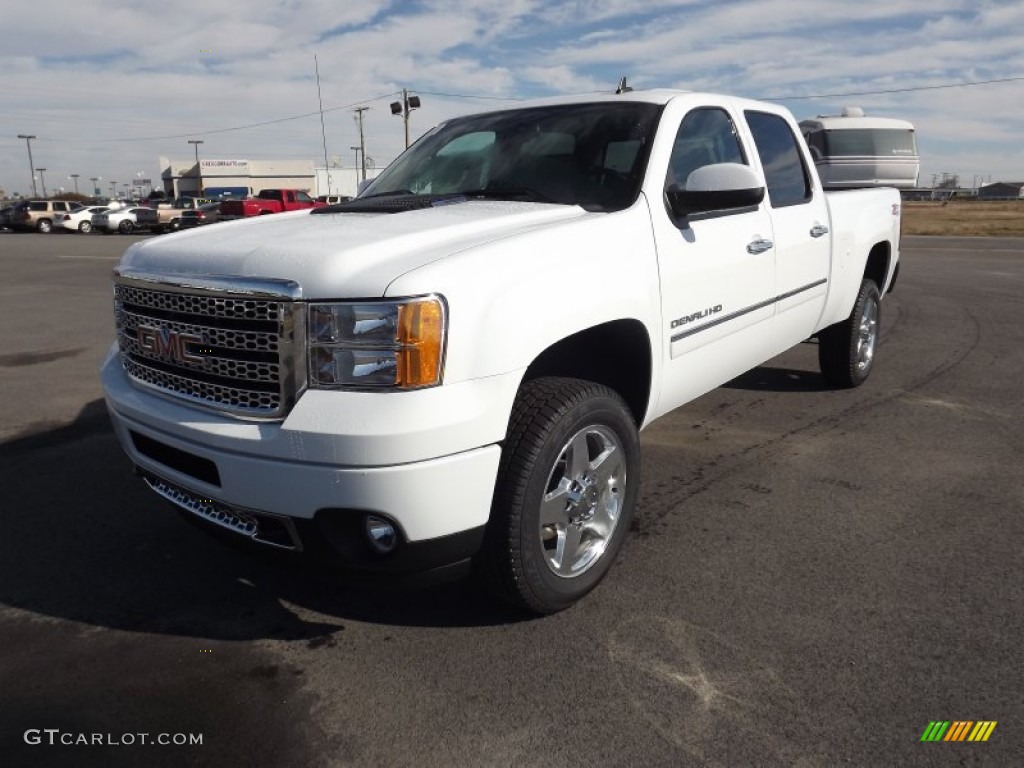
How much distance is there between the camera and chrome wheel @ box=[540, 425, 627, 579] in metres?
2.87

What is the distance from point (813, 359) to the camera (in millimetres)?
7234

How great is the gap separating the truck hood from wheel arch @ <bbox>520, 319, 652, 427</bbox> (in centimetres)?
46

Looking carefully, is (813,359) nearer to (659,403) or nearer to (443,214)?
(659,403)

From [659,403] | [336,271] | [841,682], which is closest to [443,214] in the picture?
[336,271]

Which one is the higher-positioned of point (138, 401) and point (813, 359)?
point (138, 401)

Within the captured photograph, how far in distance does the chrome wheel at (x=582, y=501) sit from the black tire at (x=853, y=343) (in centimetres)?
332

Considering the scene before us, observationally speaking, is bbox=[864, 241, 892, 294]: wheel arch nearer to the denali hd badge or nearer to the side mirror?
the denali hd badge

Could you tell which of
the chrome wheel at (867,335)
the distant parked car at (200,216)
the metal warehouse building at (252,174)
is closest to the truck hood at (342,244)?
the chrome wheel at (867,335)

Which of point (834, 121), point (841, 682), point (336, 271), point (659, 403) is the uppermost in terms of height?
point (834, 121)

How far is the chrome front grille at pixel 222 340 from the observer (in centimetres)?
238

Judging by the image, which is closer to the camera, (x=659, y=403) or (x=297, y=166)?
(x=659, y=403)

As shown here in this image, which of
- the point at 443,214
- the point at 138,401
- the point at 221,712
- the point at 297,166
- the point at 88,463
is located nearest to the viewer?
the point at 221,712

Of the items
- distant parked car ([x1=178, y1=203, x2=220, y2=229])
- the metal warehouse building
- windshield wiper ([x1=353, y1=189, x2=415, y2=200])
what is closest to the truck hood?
windshield wiper ([x1=353, y1=189, x2=415, y2=200])

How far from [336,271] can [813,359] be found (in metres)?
5.84
